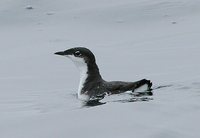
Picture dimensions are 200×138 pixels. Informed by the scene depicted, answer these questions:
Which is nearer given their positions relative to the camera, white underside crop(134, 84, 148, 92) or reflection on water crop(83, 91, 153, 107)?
reflection on water crop(83, 91, 153, 107)

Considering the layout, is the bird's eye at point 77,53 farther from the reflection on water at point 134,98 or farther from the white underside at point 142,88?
the white underside at point 142,88

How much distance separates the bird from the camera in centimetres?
1152

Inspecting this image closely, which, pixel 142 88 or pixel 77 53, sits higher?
pixel 77 53

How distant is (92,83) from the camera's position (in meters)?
13.0

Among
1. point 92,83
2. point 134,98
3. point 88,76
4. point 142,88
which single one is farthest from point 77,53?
point 134,98

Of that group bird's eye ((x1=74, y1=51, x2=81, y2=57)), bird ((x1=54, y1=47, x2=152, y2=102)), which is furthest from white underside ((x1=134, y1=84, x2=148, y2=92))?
bird's eye ((x1=74, y1=51, x2=81, y2=57))

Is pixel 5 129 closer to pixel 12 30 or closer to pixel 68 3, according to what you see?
pixel 12 30

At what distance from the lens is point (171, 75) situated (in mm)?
13953

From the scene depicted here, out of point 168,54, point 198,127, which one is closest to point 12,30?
point 168,54

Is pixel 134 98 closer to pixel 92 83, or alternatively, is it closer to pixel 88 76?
pixel 92 83

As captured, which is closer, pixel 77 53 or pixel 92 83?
pixel 92 83

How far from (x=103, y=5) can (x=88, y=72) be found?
624 centimetres

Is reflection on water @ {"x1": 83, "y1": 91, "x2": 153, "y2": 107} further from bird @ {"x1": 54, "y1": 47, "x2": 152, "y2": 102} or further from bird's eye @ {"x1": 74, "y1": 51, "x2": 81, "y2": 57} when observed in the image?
bird's eye @ {"x1": 74, "y1": 51, "x2": 81, "y2": 57}

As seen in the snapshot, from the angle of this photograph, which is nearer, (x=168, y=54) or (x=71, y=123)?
(x=71, y=123)
